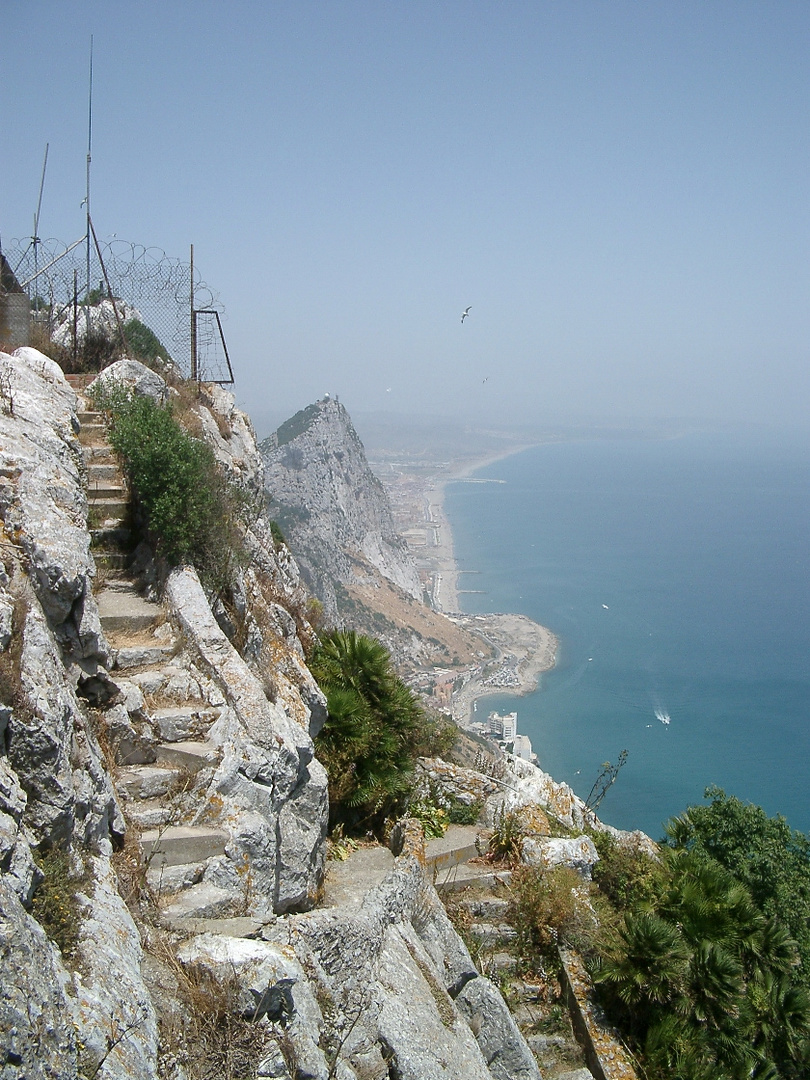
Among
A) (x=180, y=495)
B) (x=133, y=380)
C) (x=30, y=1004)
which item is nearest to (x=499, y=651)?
(x=133, y=380)

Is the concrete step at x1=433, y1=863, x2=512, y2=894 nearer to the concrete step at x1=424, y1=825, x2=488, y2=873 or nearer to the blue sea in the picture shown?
the concrete step at x1=424, y1=825, x2=488, y2=873

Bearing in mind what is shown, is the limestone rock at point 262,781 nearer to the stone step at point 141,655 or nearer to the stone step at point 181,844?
the stone step at point 181,844

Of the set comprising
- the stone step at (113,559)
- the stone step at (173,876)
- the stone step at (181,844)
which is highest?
the stone step at (113,559)

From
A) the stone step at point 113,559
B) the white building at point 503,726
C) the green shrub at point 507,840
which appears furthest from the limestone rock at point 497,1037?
the white building at point 503,726

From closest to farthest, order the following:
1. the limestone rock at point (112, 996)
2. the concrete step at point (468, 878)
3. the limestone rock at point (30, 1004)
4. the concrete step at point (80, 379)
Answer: the limestone rock at point (30, 1004), the limestone rock at point (112, 996), the concrete step at point (468, 878), the concrete step at point (80, 379)

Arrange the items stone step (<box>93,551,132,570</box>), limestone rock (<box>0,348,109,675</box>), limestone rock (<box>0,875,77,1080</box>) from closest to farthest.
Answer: limestone rock (<box>0,875,77,1080</box>) → limestone rock (<box>0,348,109,675</box>) → stone step (<box>93,551,132,570</box>)

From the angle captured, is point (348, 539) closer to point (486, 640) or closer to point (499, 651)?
point (486, 640)

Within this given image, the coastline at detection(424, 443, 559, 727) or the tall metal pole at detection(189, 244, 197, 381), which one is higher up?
the tall metal pole at detection(189, 244, 197, 381)

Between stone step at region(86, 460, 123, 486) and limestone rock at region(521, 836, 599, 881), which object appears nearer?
limestone rock at region(521, 836, 599, 881)

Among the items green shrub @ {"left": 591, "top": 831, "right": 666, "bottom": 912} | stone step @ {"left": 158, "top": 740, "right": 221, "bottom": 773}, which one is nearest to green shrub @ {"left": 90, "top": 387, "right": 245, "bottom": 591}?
stone step @ {"left": 158, "top": 740, "right": 221, "bottom": 773}
